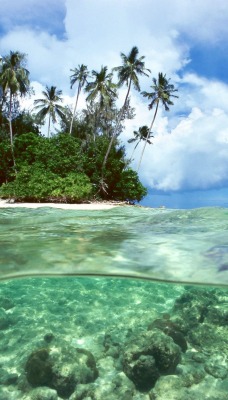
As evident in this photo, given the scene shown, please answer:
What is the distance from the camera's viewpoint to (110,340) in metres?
6.57

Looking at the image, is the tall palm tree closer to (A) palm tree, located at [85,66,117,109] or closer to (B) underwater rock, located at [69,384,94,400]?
(A) palm tree, located at [85,66,117,109]

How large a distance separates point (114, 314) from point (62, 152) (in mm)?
27963

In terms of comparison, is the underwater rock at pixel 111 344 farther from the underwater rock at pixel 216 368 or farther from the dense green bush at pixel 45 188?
the dense green bush at pixel 45 188

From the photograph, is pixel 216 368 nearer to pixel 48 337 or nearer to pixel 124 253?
pixel 124 253

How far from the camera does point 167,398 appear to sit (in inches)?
202

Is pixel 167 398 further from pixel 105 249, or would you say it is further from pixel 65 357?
pixel 105 249

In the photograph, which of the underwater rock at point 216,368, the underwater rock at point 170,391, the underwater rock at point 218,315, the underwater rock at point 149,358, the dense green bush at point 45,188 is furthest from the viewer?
the dense green bush at point 45,188

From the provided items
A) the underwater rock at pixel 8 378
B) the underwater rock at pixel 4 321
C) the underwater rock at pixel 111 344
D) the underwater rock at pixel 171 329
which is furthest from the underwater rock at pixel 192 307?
the underwater rock at pixel 4 321

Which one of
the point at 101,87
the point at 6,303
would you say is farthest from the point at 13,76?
the point at 6,303

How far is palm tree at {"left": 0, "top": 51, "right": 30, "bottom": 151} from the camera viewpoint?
36875 millimetres

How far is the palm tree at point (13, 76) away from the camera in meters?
36.9

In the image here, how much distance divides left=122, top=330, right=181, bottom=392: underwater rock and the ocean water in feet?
0.05

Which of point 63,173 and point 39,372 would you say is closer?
point 39,372

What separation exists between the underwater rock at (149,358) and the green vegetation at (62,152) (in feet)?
81.9
